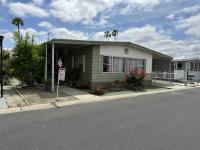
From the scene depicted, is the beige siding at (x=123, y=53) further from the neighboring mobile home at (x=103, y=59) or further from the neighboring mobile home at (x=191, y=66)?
the neighboring mobile home at (x=191, y=66)

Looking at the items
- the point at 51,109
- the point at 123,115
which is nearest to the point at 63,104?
the point at 51,109

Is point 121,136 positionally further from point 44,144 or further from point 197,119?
point 197,119

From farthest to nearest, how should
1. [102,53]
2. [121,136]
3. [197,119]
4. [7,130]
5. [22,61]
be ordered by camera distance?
[102,53], [22,61], [197,119], [7,130], [121,136]

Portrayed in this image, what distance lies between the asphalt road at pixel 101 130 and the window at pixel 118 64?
8367 millimetres

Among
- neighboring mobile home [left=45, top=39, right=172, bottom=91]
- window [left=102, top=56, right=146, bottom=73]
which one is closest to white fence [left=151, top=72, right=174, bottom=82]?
neighboring mobile home [left=45, top=39, right=172, bottom=91]

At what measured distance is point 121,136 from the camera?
536 centimetres

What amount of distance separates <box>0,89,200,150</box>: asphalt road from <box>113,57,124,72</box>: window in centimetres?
837

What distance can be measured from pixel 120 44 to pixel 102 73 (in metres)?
2.68

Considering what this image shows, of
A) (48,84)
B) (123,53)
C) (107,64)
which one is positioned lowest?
(48,84)

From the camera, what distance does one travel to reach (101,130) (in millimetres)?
5883

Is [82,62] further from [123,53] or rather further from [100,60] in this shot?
[123,53]

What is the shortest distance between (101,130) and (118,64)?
11.3 m

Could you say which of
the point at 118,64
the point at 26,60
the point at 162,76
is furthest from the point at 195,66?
the point at 26,60

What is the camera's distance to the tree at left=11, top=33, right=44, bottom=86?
1424 cm
